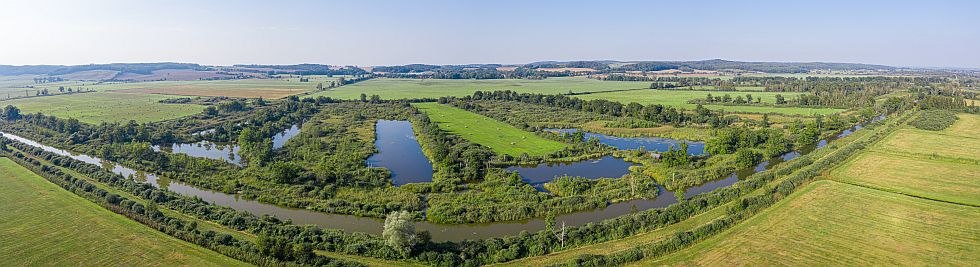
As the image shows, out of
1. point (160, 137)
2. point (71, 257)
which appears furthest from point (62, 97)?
point (71, 257)

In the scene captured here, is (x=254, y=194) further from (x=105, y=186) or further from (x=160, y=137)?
(x=160, y=137)

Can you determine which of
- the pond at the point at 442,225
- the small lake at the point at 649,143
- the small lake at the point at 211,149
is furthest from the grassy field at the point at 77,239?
the small lake at the point at 649,143

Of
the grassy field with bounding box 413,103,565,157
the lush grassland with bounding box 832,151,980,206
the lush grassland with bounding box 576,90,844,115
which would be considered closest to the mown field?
the lush grassland with bounding box 832,151,980,206

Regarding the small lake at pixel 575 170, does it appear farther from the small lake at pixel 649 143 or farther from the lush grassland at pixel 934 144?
the lush grassland at pixel 934 144

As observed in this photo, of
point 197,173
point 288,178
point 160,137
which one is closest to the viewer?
point 288,178

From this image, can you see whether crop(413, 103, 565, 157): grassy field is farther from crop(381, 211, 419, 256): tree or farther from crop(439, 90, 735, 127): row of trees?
crop(381, 211, 419, 256): tree

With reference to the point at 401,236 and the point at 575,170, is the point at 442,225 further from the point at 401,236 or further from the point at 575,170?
the point at 575,170
